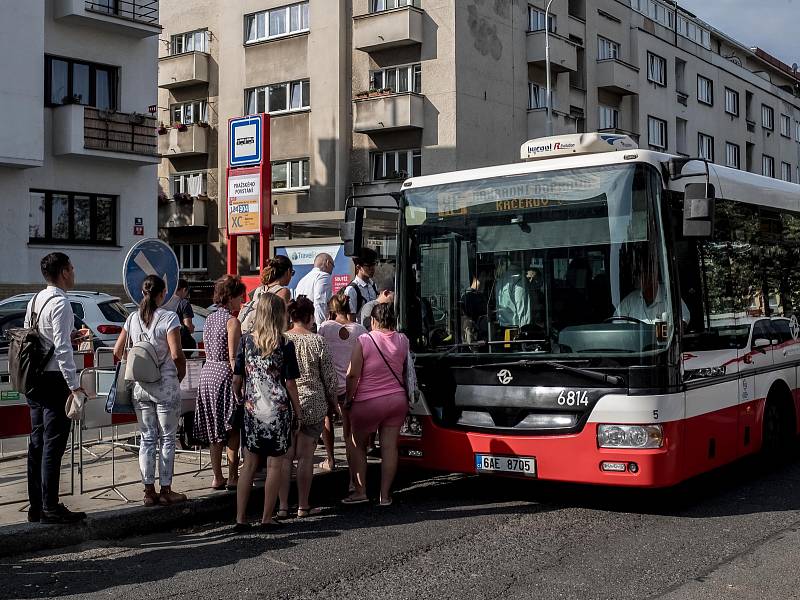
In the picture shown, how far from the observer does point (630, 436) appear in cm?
743

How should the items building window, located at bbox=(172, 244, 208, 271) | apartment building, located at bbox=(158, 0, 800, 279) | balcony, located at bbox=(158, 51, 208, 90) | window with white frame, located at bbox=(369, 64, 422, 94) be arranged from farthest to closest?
building window, located at bbox=(172, 244, 208, 271), balcony, located at bbox=(158, 51, 208, 90), window with white frame, located at bbox=(369, 64, 422, 94), apartment building, located at bbox=(158, 0, 800, 279)

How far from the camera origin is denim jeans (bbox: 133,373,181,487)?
770 cm

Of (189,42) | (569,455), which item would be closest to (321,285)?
(569,455)

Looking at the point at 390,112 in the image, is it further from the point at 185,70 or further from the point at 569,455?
the point at 569,455

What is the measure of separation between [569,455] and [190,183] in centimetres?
3272

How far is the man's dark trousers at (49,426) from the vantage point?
23.1ft

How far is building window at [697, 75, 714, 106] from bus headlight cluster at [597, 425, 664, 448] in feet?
142

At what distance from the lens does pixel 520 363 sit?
7.89 metres

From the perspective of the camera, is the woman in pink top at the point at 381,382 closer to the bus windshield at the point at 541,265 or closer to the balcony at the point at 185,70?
the bus windshield at the point at 541,265

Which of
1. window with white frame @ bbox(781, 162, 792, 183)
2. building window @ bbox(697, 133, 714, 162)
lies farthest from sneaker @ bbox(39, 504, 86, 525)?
window with white frame @ bbox(781, 162, 792, 183)

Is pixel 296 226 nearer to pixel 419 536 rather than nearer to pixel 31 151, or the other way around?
pixel 31 151

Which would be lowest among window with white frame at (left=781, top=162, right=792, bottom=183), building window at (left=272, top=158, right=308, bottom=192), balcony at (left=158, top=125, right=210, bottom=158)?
building window at (left=272, top=158, right=308, bottom=192)

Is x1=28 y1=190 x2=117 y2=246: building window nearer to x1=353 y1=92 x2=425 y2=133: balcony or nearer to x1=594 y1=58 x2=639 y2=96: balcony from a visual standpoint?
x1=353 y1=92 x2=425 y2=133: balcony

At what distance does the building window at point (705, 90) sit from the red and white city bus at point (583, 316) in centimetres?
4114
